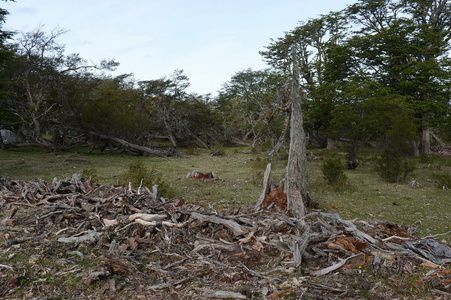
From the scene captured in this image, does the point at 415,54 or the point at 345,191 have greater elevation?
the point at 415,54

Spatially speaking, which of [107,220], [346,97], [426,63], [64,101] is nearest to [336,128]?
[346,97]

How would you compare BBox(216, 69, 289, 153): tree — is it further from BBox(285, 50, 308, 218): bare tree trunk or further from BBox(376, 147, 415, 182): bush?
BBox(285, 50, 308, 218): bare tree trunk

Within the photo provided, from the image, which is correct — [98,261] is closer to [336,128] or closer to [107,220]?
[107,220]

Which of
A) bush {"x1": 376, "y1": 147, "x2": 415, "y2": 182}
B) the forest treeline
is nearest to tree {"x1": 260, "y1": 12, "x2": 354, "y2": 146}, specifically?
the forest treeline

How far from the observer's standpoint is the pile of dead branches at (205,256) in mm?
3541

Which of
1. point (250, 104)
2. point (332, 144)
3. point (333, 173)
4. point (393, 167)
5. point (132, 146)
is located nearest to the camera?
point (333, 173)

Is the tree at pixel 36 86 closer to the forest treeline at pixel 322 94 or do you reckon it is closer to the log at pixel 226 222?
the forest treeline at pixel 322 94

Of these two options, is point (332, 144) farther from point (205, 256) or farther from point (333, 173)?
point (205, 256)

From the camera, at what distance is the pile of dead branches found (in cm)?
354

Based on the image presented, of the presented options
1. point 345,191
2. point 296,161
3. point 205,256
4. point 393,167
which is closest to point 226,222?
point 205,256

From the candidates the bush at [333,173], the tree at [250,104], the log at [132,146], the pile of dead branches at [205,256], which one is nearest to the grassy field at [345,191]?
the bush at [333,173]

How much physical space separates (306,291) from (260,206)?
11.1ft

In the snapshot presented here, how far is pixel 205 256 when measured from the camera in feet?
13.8

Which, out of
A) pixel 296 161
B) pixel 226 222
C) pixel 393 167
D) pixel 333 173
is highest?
pixel 296 161
